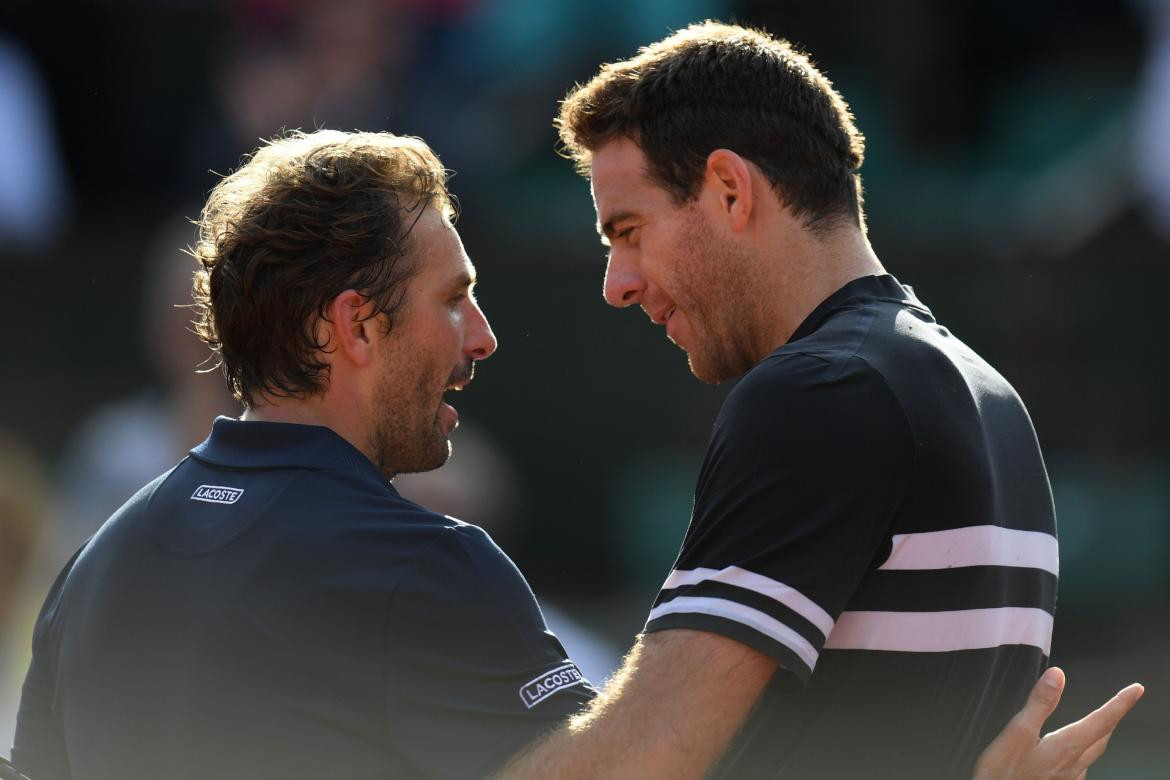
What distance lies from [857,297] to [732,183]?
1.09 ft

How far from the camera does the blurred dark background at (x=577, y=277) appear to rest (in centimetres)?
755

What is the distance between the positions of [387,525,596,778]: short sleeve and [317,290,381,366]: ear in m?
0.41

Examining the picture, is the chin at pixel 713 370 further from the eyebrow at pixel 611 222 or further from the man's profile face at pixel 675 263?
the eyebrow at pixel 611 222

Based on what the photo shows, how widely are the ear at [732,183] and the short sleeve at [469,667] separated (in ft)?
2.71

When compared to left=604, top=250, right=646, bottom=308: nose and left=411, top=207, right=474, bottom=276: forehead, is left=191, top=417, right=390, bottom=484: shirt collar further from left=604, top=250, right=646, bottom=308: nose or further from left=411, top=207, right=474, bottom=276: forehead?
left=604, top=250, right=646, bottom=308: nose

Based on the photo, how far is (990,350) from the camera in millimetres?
7547

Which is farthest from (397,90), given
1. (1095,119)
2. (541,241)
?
(1095,119)

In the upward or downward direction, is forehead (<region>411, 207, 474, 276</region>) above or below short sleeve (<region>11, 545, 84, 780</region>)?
above

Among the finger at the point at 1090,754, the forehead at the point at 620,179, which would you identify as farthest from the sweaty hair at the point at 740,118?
the finger at the point at 1090,754

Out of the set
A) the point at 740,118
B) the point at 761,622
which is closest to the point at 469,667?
the point at 761,622

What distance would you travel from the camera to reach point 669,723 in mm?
2439

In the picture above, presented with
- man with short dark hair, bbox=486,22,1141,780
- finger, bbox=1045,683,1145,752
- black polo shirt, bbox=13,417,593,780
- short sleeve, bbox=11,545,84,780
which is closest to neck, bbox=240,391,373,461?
black polo shirt, bbox=13,417,593,780

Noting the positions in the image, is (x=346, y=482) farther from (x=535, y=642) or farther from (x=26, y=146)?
(x=26, y=146)

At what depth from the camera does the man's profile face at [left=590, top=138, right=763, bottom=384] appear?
3000mm
